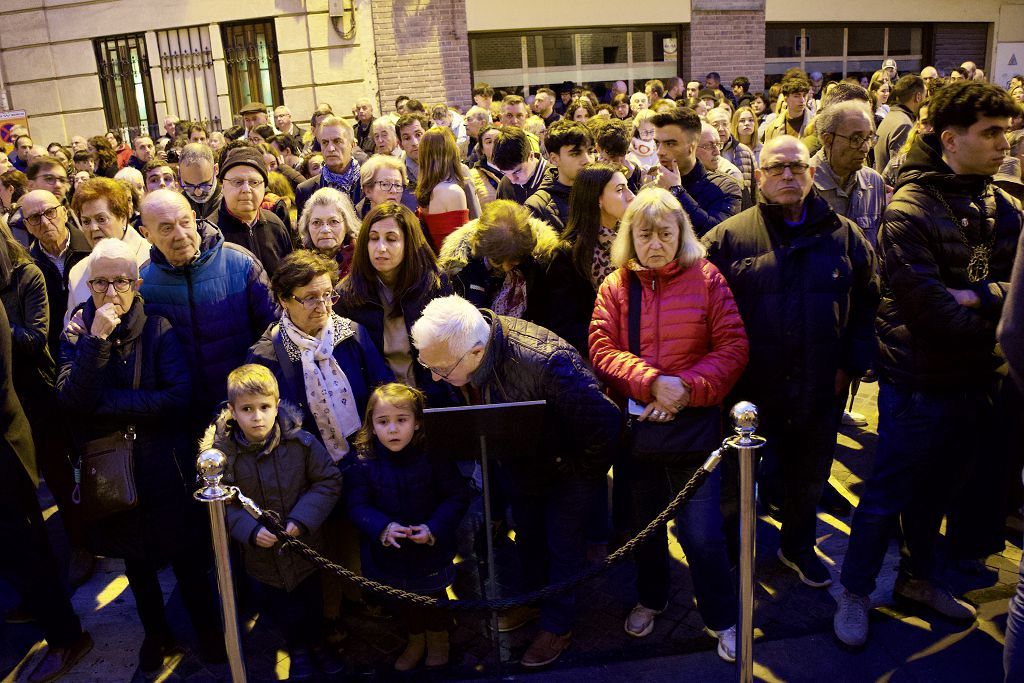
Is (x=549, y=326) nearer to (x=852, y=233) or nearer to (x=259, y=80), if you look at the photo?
(x=852, y=233)

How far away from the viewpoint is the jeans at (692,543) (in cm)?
359

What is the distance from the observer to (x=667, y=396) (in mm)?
3514

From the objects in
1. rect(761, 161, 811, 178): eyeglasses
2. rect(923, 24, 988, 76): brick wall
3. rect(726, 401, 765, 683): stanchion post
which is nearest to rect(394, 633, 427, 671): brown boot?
rect(726, 401, 765, 683): stanchion post

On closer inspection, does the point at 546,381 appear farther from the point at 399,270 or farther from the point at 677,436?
the point at 399,270

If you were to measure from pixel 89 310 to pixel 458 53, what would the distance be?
1225cm

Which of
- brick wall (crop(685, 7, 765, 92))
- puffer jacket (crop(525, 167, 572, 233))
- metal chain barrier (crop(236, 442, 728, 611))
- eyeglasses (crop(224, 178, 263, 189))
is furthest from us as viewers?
brick wall (crop(685, 7, 765, 92))

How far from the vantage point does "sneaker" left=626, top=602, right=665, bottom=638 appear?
3.97 meters

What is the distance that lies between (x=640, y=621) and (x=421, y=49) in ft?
41.8

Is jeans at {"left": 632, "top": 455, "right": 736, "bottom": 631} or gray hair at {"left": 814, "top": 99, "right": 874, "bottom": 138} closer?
jeans at {"left": 632, "top": 455, "right": 736, "bottom": 631}

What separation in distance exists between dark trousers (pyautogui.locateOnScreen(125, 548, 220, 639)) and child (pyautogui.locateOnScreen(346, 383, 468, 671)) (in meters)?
0.82

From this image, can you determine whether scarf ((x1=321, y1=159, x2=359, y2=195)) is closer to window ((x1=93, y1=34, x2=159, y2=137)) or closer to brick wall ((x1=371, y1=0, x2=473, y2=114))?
brick wall ((x1=371, y1=0, x2=473, y2=114))

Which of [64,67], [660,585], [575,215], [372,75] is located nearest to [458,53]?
[372,75]

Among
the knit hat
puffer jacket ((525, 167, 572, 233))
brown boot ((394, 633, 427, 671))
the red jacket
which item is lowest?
brown boot ((394, 633, 427, 671))

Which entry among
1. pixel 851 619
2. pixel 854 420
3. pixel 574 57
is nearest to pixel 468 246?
pixel 851 619
